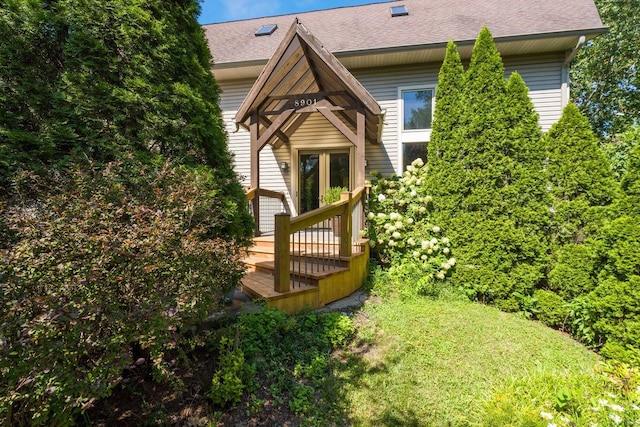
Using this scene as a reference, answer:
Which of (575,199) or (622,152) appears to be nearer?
(575,199)

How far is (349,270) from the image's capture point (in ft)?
15.1

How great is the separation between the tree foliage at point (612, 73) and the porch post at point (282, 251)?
15.3m

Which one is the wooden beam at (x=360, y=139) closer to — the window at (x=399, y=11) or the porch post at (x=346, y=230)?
the porch post at (x=346, y=230)

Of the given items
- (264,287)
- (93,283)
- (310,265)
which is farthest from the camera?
(310,265)

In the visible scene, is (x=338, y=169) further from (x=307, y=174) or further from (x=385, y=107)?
(x=385, y=107)

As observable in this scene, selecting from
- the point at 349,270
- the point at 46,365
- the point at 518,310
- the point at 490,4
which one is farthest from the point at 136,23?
the point at 490,4

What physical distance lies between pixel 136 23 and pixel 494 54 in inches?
208

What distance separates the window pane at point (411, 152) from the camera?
782cm

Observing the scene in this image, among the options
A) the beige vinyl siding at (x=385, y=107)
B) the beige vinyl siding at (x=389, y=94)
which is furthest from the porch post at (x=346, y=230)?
the beige vinyl siding at (x=389, y=94)

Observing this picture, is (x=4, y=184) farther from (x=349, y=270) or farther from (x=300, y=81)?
(x=300, y=81)

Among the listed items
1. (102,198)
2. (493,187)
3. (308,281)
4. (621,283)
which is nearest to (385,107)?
(493,187)

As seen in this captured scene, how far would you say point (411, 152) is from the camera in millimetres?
7906

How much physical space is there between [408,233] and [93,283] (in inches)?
188

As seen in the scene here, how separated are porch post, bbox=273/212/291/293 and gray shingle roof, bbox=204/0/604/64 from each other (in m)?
5.89
